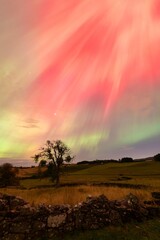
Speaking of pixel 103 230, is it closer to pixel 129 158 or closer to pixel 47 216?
pixel 47 216

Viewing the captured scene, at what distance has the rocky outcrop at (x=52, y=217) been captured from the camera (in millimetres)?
13320

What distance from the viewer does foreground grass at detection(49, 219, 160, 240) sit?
12.9 metres

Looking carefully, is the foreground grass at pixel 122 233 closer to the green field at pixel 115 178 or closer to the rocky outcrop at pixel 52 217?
the rocky outcrop at pixel 52 217

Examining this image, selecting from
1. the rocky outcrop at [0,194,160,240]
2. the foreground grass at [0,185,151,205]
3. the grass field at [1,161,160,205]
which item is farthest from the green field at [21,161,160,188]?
the rocky outcrop at [0,194,160,240]

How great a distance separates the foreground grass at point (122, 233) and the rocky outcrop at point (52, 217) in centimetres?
45

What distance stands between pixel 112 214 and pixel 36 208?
3.90m

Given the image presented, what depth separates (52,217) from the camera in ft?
44.9

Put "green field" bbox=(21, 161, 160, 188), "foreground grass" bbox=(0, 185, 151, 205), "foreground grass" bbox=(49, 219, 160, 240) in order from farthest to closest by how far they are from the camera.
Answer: "green field" bbox=(21, 161, 160, 188)
"foreground grass" bbox=(0, 185, 151, 205)
"foreground grass" bbox=(49, 219, 160, 240)

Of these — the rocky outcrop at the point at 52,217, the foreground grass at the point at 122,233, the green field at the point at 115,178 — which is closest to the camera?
the foreground grass at the point at 122,233

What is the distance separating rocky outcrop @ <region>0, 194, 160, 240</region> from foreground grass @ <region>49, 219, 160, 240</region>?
45cm

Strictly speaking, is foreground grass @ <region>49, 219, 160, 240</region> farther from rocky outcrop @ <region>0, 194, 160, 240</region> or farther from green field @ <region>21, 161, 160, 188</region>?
green field @ <region>21, 161, 160, 188</region>

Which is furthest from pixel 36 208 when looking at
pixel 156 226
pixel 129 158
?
pixel 129 158

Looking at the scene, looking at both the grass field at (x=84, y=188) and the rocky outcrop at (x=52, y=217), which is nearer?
the rocky outcrop at (x=52, y=217)

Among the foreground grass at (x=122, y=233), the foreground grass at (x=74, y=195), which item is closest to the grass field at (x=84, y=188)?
the foreground grass at (x=74, y=195)
